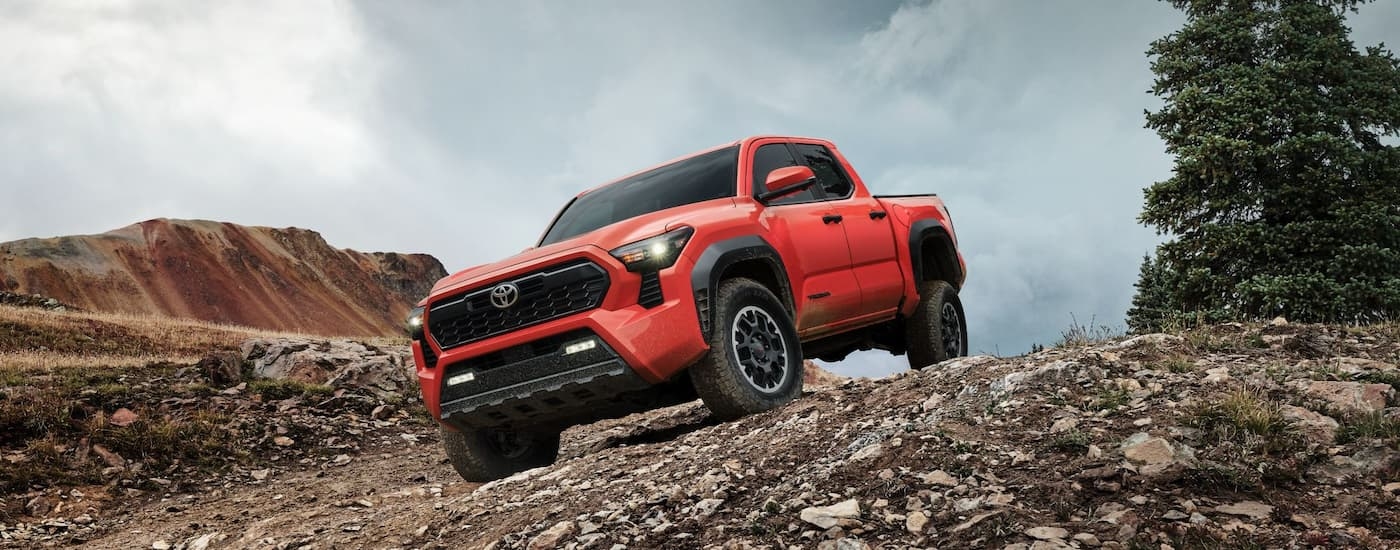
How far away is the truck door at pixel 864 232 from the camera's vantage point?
739 cm

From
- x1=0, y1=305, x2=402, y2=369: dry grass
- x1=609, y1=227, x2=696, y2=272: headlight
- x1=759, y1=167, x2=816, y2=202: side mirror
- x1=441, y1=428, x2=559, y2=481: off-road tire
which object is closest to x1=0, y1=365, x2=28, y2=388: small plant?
x1=0, y1=305, x2=402, y2=369: dry grass

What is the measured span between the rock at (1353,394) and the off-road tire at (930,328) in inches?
141

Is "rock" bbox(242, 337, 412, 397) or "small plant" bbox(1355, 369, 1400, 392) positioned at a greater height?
"rock" bbox(242, 337, 412, 397)

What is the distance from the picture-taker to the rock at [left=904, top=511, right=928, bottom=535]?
3.70m

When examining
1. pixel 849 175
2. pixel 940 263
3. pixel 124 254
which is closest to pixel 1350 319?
pixel 940 263

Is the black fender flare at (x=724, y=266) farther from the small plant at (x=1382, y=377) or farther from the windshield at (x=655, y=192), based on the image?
the small plant at (x=1382, y=377)

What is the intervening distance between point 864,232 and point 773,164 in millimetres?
899

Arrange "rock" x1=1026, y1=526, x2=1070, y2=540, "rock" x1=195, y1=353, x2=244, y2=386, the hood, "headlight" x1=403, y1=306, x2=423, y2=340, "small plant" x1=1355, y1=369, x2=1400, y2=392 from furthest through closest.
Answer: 1. "rock" x1=195, y1=353, x2=244, y2=386
2. "headlight" x1=403, y1=306, x2=423, y2=340
3. the hood
4. "small plant" x1=1355, y1=369, x2=1400, y2=392
5. "rock" x1=1026, y1=526, x2=1070, y2=540

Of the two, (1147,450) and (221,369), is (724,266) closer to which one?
(1147,450)

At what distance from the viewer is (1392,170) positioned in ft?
49.8

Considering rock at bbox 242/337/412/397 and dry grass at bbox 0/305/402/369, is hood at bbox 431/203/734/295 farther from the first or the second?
dry grass at bbox 0/305/402/369

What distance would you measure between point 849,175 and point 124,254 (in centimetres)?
5930

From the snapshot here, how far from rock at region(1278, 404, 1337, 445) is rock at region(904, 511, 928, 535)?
1.78m

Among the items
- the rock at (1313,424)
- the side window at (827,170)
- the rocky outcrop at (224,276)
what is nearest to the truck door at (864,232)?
the side window at (827,170)
